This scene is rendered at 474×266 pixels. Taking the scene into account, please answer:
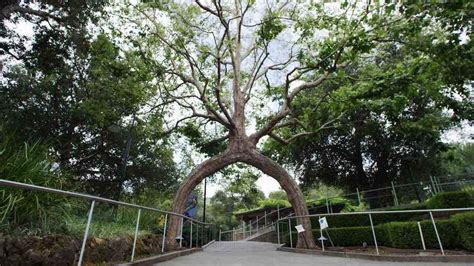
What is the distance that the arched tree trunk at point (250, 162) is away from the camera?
10672 mm

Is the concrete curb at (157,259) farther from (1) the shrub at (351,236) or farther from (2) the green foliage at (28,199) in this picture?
(1) the shrub at (351,236)

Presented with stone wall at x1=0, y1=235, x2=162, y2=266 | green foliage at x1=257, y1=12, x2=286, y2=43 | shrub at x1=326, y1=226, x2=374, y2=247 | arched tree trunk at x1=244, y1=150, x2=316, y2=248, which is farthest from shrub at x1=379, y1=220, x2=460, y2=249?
green foliage at x1=257, y1=12, x2=286, y2=43

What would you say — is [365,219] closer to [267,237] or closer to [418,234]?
[418,234]

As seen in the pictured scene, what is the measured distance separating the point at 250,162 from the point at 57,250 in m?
8.99

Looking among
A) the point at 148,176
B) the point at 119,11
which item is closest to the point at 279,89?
the point at 119,11

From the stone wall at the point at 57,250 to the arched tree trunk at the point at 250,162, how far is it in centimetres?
594

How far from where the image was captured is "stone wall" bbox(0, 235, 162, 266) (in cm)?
301

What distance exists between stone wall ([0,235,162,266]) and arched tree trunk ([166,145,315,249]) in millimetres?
5939

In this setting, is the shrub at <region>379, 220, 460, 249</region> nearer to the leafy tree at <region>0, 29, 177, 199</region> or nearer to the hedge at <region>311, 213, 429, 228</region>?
the hedge at <region>311, 213, 429, 228</region>

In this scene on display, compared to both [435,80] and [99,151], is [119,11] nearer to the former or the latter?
[99,151]

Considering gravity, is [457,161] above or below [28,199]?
above

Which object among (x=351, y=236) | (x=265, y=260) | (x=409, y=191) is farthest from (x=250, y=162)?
(x=409, y=191)

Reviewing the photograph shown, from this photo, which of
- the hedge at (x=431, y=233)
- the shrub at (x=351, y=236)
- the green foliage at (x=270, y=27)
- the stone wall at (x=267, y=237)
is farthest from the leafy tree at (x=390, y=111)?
the stone wall at (x=267, y=237)

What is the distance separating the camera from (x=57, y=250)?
135 inches
